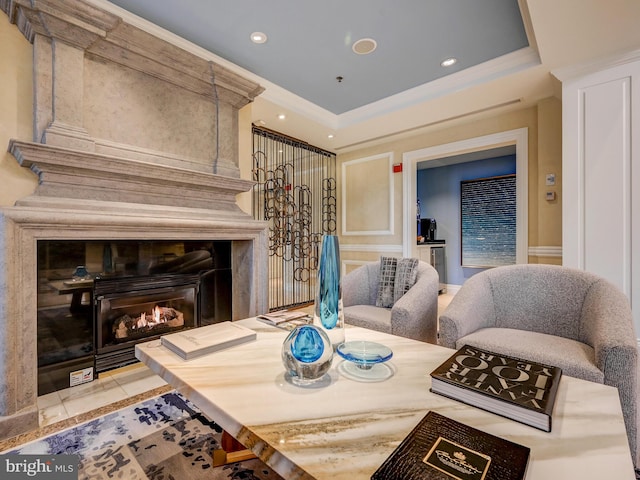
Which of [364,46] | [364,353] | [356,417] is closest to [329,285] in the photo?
[364,353]

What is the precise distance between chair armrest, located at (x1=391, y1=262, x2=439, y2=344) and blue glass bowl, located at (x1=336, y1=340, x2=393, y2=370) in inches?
32.6

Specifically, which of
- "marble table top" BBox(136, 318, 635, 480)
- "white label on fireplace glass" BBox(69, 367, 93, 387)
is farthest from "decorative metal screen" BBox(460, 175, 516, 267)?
"white label on fireplace glass" BBox(69, 367, 93, 387)

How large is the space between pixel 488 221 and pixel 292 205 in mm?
3535

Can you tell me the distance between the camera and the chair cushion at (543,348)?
4.10 ft

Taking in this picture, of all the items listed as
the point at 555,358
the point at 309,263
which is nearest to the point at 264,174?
the point at 309,263

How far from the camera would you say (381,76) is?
293cm

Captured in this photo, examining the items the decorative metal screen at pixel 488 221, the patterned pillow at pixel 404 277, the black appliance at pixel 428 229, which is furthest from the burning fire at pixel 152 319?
the decorative metal screen at pixel 488 221

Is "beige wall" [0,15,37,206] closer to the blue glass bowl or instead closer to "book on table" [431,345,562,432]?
the blue glass bowl

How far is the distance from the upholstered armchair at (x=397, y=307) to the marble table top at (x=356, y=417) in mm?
833

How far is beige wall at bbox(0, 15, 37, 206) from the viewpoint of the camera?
174cm

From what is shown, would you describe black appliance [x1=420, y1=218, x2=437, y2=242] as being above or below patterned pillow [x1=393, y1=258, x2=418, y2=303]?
above

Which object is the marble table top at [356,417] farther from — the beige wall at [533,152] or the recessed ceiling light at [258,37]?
the beige wall at [533,152]

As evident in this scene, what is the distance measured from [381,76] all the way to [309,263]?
106 inches

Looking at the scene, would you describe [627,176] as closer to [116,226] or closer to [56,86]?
[116,226]
